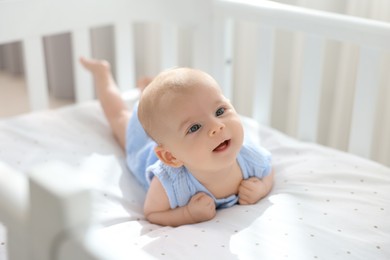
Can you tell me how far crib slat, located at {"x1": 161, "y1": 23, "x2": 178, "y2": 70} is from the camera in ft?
4.89

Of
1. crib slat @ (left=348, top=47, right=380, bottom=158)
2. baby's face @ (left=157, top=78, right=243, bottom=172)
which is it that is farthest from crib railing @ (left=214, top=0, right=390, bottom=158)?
baby's face @ (left=157, top=78, right=243, bottom=172)

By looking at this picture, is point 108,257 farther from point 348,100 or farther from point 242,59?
point 242,59

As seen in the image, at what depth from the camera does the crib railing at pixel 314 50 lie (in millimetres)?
1163

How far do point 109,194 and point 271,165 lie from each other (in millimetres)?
304

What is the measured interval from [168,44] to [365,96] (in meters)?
0.52

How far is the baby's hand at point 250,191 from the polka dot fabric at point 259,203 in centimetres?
2

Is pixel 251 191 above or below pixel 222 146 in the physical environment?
below

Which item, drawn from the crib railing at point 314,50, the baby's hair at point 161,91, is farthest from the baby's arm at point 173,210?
the crib railing at point 314,50

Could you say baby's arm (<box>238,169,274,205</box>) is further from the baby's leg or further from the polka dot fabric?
the baby's leg

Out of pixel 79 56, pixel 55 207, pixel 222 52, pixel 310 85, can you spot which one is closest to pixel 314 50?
pixel 310 85

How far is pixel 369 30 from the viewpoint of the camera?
3.74ft

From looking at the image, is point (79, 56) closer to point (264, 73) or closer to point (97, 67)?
point (97, 67)

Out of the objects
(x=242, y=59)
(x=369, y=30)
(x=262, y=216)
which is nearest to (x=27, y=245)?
(x=262, y=216)

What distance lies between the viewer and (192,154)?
3.14 ft
